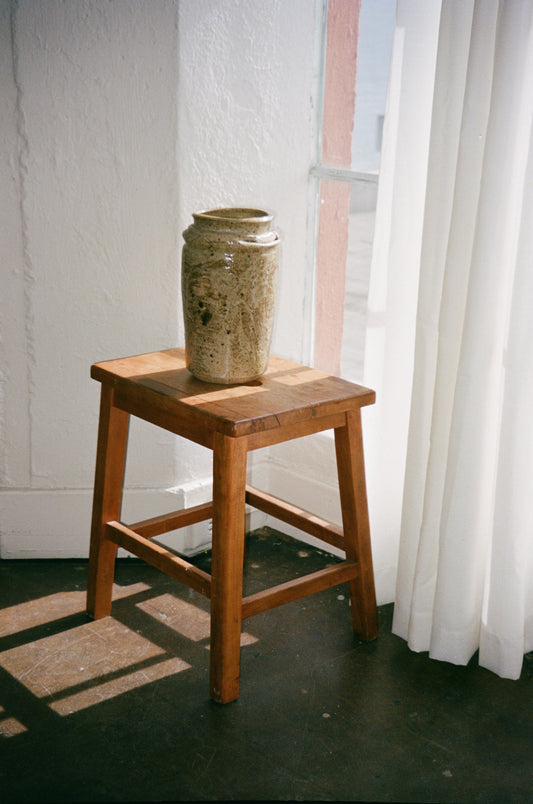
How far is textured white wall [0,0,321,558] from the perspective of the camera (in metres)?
2.24

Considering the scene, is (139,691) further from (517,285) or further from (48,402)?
(517,285)

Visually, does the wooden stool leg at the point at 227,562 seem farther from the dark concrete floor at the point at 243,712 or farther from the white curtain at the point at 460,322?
the white curtain at the point at 460,322

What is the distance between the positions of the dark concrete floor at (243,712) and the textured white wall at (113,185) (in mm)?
362

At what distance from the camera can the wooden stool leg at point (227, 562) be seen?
1828mm

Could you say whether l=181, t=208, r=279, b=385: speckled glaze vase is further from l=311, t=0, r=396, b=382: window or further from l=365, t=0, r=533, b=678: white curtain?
l=311, t=0, r=396, b=382: window

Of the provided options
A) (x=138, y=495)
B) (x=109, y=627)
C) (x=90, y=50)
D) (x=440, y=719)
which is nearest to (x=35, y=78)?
(x=90, y=50)

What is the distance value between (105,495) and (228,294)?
64 centimetres

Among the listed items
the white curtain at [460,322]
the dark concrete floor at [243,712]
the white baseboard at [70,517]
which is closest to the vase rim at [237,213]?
the white curtain at [460,322]

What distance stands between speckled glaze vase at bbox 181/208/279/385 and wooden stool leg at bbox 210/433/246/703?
230 mm

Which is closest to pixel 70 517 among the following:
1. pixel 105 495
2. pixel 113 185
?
pixel 105 495

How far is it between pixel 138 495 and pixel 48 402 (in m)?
0.37

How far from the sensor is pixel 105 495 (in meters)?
2.20

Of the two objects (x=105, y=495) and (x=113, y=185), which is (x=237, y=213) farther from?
(x=105, y=495)

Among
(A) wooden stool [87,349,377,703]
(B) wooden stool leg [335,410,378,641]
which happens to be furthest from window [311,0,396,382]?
(B) wooden stool leg [335,410,378,641]
